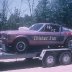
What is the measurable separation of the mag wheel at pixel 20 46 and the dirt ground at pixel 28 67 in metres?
1.02

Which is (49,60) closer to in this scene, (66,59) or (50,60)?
(50,60)

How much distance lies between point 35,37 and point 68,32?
2.26m

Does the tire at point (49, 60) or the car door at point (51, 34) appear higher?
the car door at point (51, 34)

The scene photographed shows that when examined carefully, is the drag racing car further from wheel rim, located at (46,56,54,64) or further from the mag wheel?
wheel rim, located at (46,56,54,64)

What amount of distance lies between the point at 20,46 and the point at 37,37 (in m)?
1.16

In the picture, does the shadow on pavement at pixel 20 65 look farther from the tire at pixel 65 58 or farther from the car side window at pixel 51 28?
the car side window at pixel 51 28

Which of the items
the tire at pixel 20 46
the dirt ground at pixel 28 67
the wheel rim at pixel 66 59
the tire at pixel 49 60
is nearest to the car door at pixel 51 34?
the tire at pixel 49 60

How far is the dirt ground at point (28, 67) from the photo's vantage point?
10.0m

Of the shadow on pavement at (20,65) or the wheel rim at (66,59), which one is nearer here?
the shadow on pavement at (20,65)

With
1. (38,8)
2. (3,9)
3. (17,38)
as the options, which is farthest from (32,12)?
(17,38)

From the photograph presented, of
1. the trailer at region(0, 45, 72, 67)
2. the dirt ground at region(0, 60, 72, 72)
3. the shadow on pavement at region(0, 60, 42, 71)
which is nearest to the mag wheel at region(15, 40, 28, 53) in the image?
the trailer at region(0, 45, 72, 67)

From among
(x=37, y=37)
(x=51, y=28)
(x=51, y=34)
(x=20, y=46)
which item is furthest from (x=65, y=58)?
(x=20, y=46)

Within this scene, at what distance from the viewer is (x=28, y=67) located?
428 inches

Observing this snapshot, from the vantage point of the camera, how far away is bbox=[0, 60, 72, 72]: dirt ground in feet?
32.8
